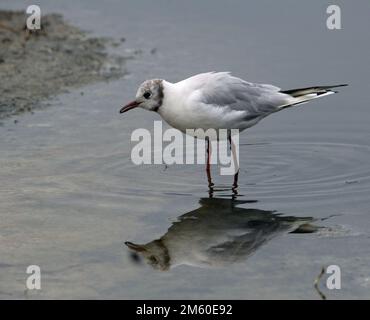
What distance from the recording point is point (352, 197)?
8.41m

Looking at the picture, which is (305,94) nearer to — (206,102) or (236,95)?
(236,95)

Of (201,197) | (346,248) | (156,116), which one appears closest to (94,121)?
(156,116)

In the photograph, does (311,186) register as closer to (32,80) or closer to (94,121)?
(94,121)

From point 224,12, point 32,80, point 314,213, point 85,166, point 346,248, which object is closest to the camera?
point 346,248

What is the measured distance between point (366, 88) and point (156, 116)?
2473 mm

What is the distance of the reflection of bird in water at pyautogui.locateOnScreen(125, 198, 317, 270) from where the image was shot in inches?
283

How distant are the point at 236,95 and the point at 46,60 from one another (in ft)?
Answer: 13.3

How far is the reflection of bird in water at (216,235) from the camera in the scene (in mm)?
7176

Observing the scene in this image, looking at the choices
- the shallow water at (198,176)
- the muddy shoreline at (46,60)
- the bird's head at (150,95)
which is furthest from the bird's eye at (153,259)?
the muddy shoreline at (46,60)

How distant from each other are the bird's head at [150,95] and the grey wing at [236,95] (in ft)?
1.14

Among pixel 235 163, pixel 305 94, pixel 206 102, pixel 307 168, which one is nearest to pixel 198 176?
pixel 235 163

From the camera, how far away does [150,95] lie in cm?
909
